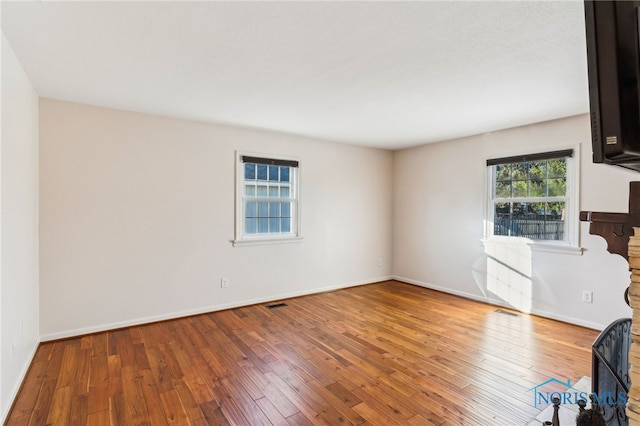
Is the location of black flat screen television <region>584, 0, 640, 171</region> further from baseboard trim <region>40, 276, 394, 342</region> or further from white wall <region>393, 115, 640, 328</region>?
baseboard trim <region>40, 276, 394, 342</region>

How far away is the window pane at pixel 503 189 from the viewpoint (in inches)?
170

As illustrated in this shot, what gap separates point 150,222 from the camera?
3.66 metres

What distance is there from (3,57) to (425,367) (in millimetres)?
3644

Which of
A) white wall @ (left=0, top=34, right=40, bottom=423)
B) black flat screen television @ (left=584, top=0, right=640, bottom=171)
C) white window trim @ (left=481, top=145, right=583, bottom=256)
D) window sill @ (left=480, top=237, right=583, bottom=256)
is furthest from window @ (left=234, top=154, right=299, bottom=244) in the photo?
black flat screen television @ (left=584, top=0, right=640, bottom=171)

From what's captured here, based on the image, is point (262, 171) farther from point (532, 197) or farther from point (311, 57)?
point (532, 197)

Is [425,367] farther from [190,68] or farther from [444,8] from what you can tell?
[190,68]

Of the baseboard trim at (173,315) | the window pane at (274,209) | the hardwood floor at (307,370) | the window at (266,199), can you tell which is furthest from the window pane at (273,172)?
the hardwood floor at (307,370)

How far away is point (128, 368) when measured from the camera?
261 centimetres

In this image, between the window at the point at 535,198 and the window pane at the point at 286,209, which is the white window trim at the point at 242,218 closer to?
the window pane at the point at 286,209

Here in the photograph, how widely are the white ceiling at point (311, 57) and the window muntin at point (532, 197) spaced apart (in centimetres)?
64

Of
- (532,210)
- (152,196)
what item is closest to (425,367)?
(532,210)

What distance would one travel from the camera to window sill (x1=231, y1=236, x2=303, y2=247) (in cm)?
427

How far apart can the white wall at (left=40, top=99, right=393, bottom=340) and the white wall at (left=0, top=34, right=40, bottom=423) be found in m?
0.22

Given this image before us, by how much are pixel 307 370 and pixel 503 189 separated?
3496 mm
